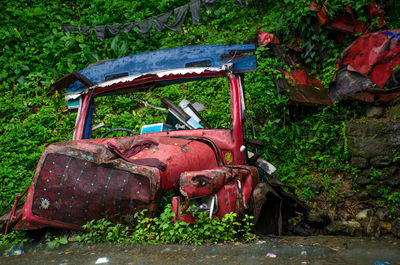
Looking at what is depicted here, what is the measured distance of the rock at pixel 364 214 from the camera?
13.6 ft

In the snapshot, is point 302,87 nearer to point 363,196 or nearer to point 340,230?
point 363,196

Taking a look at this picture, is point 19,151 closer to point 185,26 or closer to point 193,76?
point 193,76

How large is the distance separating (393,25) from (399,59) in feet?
5.63

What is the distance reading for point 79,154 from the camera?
234 cm

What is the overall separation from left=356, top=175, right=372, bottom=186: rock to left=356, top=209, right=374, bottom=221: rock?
0.49 m

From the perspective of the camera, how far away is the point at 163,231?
2.32m

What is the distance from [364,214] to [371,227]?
1.72 feet

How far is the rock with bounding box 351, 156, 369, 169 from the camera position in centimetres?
472

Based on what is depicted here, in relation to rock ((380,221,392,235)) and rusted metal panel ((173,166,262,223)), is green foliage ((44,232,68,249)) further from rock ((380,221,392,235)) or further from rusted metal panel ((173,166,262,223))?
rock ((380,221,392,235))

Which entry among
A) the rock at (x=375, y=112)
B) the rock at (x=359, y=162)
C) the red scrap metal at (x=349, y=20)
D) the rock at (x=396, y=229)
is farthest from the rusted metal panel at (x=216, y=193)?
the red scrap metal at (x=349, y=20)

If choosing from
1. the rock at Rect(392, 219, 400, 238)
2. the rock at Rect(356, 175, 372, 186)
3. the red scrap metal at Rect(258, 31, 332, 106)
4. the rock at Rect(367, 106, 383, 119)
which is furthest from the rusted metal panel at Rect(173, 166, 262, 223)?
the rock at Rect(367, 106, 383, 119)

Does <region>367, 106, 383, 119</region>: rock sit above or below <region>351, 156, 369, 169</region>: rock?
above

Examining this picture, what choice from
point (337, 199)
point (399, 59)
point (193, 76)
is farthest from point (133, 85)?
point (399, 59)

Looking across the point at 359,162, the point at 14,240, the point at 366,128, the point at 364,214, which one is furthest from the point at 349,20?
the point at 14,240
